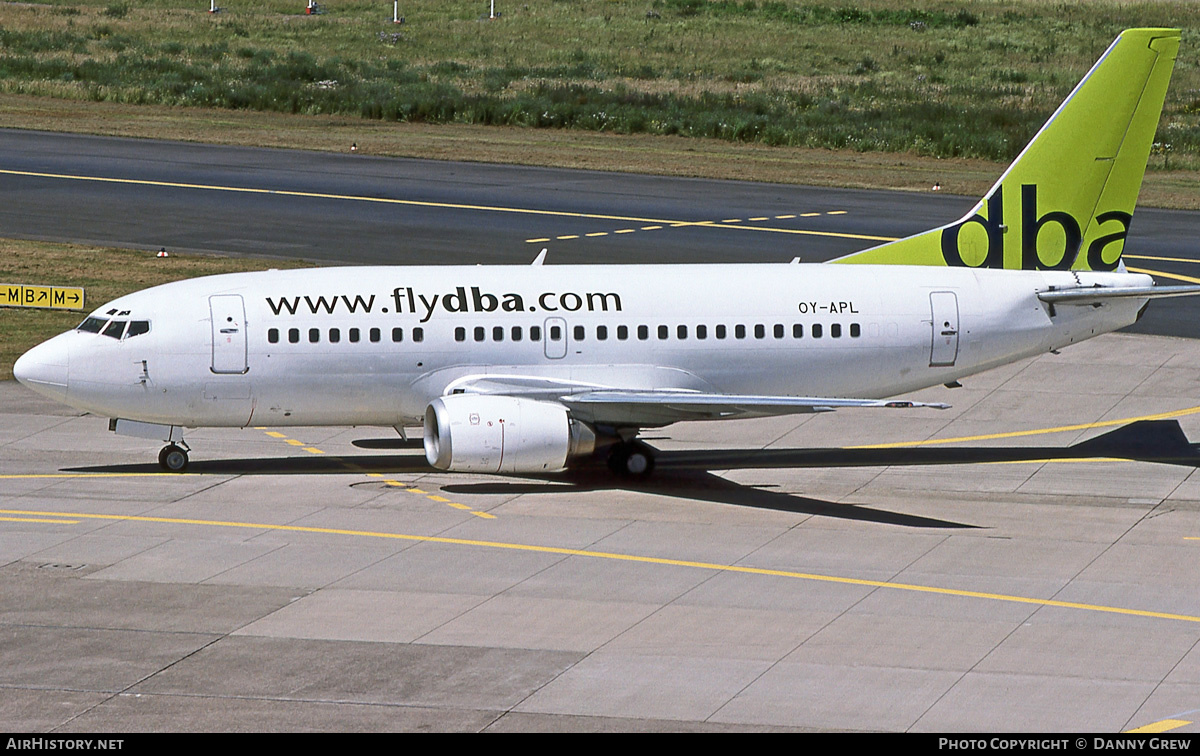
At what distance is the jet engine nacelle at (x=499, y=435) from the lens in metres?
32.3

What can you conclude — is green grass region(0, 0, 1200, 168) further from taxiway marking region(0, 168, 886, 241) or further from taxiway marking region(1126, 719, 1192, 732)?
taxiway marking region(1126, 719, 1192, 732)

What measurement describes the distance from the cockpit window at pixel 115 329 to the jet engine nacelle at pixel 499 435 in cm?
627

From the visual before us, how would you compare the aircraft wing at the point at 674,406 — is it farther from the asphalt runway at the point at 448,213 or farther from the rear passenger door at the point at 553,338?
the asphalt runway at the point at 448,213

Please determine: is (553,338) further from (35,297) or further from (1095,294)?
(35,297)

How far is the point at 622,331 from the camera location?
3466 cm

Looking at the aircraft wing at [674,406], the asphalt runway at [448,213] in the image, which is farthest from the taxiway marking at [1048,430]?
the asphalt runway at [448,213]

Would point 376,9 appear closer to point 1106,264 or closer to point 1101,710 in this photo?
point 1106,264

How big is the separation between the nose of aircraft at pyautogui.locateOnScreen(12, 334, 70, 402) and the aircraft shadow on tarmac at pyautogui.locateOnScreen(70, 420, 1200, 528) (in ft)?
6.86

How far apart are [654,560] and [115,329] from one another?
12.1 m

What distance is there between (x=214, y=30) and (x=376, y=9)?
106ft

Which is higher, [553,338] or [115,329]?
[115,329]

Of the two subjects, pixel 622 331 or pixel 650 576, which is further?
pixel 622 331

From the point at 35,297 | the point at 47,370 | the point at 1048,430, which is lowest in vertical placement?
the point at 1048,430

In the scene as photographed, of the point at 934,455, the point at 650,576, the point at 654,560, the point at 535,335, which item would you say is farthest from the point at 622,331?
the point at 650,576
